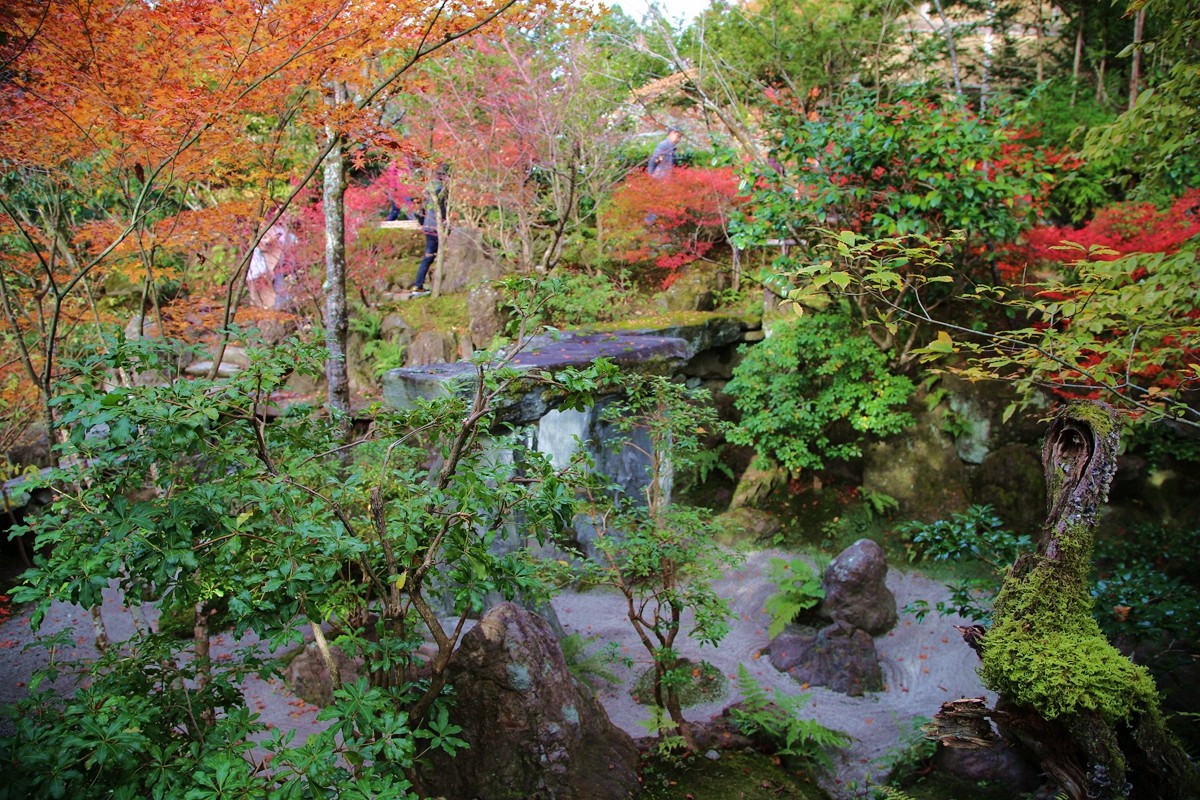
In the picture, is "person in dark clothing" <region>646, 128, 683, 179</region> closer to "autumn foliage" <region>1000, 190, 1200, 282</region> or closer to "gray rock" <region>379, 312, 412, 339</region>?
"gray rock" <region>379, 312, 412, 339</region>

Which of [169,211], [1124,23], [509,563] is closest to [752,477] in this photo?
[509,563]

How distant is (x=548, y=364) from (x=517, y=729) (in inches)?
164

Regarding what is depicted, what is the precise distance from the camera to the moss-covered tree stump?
9.75ft

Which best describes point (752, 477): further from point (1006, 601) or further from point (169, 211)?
point (169, 211)

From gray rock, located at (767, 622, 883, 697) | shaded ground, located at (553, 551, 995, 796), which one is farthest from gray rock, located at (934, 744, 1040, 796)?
gray rock, located at (767, 622, 883, 697)

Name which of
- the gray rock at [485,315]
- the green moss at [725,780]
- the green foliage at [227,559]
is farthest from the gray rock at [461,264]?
the green foliage at [227,559]

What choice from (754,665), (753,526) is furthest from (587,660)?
(753,526)

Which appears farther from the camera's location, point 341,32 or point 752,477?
point 752,477

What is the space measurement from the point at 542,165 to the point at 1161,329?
9.05 m

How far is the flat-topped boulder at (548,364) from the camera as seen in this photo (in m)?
7.43

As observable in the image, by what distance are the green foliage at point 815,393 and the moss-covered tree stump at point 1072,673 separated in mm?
5977

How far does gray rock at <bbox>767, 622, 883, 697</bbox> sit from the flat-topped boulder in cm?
353

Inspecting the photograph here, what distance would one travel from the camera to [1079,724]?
117 inches

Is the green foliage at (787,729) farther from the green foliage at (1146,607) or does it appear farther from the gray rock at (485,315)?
the gray rock at (485,315)
